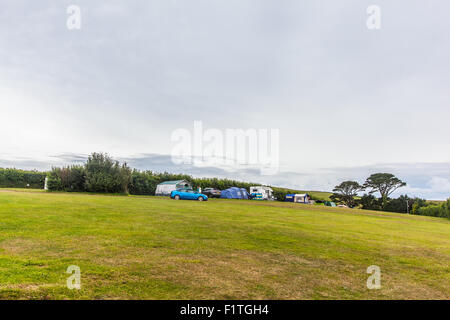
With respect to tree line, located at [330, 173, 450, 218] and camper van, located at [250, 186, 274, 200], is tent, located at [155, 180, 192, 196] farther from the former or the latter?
tree line, located at [330, 173, 450, 218]

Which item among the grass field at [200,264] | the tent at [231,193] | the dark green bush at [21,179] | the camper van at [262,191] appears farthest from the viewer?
the camper van at [262,191]

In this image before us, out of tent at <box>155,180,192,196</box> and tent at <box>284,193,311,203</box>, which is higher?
tent at <box>155,180,192,196</box>

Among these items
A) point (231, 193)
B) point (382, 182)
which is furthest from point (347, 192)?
point (231, 193)

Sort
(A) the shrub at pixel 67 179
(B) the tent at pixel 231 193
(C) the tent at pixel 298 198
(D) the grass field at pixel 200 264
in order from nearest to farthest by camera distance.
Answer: (D) the grass field at pixel 200 264, (A) the shrub at pixel 67 179, (B) the tent at pixel 231 193, (C) the tent at pixel 298 198

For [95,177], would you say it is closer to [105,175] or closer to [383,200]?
[105,175]

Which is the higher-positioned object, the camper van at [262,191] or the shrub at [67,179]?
the shrub at [67,179]

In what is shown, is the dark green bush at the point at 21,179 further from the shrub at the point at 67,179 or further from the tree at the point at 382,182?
the tree at the point at 382,182

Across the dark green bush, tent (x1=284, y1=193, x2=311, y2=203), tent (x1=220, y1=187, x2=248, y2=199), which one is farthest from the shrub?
tent (x1=284, y1=193, x2=311, y2=203)

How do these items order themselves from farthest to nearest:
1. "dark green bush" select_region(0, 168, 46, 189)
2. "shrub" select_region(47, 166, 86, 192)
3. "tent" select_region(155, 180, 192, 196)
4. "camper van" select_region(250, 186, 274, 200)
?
"camper van" select_region(250, 186, 274, 200) → "tent" select_region(155, 180, 192, 196) → "dark green bush" select_region(0, 168, 46, 189) → "shrub" select_region(47, 166, 86, 192)

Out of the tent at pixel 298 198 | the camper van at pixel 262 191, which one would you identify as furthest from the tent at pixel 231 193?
the tent at pixel 298 198

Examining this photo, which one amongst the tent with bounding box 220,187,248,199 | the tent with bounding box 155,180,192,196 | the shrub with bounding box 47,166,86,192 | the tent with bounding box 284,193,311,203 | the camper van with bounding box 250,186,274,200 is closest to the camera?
the shrub with bounding box 47,166,86,192

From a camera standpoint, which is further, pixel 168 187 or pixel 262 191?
pixel 262 191
